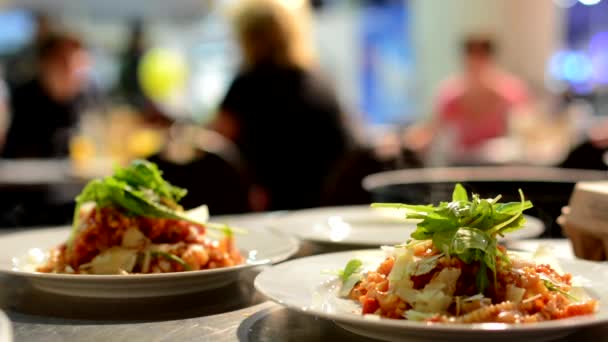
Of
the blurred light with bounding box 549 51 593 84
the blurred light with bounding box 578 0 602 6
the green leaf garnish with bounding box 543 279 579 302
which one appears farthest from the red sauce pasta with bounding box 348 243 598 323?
the blurred light with bounding box 578 0 602 6

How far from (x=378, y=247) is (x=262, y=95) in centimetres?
216

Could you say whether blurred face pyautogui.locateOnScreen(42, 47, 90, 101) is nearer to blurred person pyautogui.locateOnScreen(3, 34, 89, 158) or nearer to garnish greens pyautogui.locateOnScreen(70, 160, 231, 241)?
blurred person pyautogui.locateOnScreen(3, 34, 89, 158)

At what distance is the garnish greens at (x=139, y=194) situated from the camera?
113 cm

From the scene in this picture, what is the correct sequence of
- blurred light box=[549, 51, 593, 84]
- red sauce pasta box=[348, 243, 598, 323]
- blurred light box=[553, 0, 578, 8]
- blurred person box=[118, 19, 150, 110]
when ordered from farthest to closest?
blurred person box=[118, 19, 150, 110] → blurred light box=[549, 51, 593, 84] → blurred light box=[553, 0, 578, 8] → red sauce pasta box=[348, 243, 598, 323]

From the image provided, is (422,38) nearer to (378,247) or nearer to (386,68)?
(386,68)

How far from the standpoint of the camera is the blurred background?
3.10 metres

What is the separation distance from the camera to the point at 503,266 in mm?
864

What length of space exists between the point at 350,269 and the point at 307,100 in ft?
7.98

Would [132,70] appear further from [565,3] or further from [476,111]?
[476,111]

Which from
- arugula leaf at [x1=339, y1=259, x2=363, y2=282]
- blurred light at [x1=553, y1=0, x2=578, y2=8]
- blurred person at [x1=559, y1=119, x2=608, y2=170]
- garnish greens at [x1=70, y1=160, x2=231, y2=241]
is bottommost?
blurred person at [x1=559, y1=119, x2=608, y2=170]

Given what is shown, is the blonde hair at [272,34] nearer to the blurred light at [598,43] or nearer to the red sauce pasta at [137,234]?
the red sauce pasta at [137,234]

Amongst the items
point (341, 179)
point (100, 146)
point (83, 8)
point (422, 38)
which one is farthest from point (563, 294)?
point (422, 38)

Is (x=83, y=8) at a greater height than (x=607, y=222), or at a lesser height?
greater

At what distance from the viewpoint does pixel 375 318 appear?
0.74 meters
